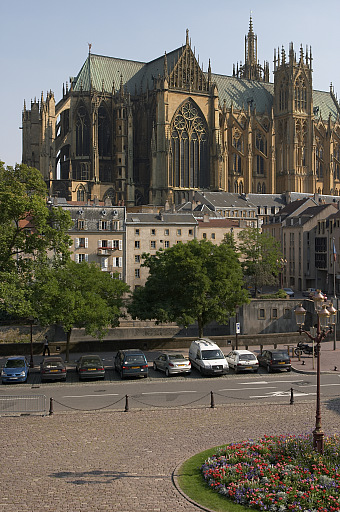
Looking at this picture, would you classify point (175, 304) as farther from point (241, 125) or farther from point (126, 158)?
point (241, 125)

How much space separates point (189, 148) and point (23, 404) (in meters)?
93.1

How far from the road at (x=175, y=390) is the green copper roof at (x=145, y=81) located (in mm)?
89325

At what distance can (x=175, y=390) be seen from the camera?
3347 centimetres

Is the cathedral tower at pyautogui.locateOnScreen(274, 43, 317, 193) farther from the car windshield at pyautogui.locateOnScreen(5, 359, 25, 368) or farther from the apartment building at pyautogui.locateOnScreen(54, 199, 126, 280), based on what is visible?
the car windshield at pyautogui.locateOnScreen(5, 359, 25, 368)

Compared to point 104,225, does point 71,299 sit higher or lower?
lower

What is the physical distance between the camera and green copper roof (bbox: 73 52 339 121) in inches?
4764

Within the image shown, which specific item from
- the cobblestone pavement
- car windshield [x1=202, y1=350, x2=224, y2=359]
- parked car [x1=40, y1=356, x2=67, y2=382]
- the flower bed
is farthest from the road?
the flower bed

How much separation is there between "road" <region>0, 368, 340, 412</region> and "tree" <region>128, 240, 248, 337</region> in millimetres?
9341

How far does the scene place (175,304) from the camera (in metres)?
49.2

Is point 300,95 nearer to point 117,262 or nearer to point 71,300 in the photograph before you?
point 117,262

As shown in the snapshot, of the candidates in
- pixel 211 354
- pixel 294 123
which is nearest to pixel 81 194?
pixel 294 123

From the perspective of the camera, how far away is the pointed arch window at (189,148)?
117 meters

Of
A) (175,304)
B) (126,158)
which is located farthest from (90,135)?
(175,304)

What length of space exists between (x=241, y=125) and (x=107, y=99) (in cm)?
3096
